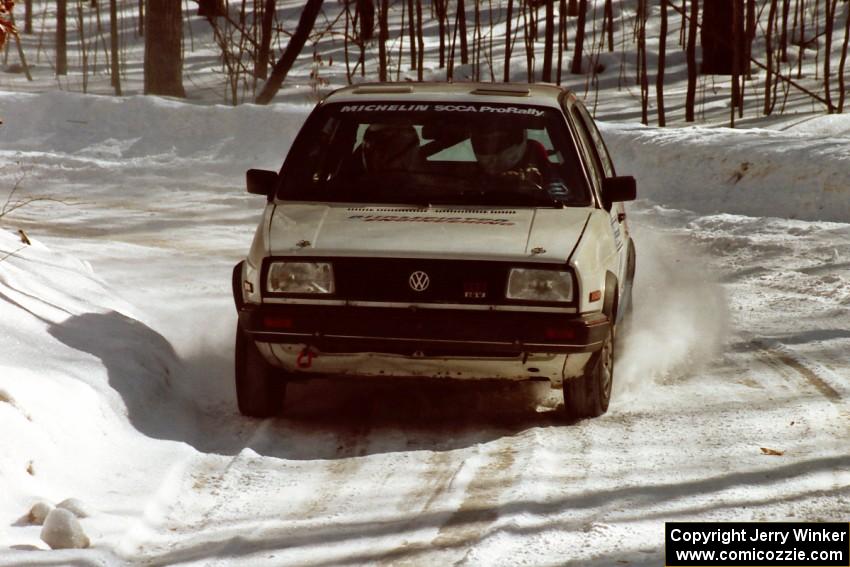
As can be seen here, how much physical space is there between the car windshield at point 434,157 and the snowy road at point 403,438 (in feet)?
3.41

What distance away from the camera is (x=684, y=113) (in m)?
21.4

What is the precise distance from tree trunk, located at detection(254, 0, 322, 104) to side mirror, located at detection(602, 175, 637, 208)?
13.9 meters

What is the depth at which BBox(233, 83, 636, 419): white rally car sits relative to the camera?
6055 millimetres

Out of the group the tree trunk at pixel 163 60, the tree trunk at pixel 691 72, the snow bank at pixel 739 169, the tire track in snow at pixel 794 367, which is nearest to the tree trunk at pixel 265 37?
the tree trunk at pixel 163 60

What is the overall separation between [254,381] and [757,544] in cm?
263

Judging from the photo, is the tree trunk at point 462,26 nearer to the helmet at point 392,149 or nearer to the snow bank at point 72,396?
the snow bank at point 72,396

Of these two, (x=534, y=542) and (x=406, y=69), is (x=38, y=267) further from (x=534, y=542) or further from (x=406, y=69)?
(x=406, y=69)

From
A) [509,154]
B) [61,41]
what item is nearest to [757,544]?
[509,154]

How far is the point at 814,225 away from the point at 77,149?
934 centimetres

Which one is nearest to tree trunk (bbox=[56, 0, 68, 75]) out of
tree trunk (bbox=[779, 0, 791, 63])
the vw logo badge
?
tree trunk (bbox=[779, 0, 791, 63])

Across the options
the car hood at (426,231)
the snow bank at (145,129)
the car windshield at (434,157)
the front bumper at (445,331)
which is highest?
Result: the car windshield at (434,157)

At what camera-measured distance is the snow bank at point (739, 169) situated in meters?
13.6

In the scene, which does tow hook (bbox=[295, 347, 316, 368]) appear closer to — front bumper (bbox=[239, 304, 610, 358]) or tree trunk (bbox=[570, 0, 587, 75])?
front bumper (bbox=[239, 304, 610, 358])

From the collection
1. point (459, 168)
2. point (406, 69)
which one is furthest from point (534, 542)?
point (406, 69)
